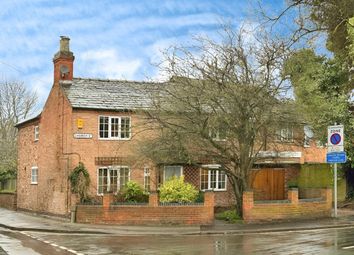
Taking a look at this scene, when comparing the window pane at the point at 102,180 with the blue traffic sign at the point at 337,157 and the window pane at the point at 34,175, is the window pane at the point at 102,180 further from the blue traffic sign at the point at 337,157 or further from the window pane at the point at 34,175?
the blue traffic sign at the point at 337,157

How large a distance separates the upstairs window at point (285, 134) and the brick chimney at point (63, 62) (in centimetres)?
1283

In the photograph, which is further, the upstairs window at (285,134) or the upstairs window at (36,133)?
the upstairs window at (36,133)

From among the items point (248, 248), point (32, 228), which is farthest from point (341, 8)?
point (32, 228)

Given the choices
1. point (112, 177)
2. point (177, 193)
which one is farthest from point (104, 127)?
point (177, 193)

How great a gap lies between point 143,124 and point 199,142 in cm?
264

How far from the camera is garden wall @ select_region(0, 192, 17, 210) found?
122 ft

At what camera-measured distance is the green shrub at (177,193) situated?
79.7ft

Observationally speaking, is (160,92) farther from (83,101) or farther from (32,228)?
(32,228)

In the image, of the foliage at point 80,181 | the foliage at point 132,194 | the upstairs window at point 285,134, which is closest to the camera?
the upstairs window at point 285,134

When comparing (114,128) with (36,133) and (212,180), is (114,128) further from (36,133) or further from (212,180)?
(36,133)

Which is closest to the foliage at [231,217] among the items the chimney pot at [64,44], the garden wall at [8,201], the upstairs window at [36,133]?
the chimney pot at [64,44]

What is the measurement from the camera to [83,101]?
28.6 metres

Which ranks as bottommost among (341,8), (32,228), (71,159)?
(32,228)

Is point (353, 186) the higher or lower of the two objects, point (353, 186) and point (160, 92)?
the lower
